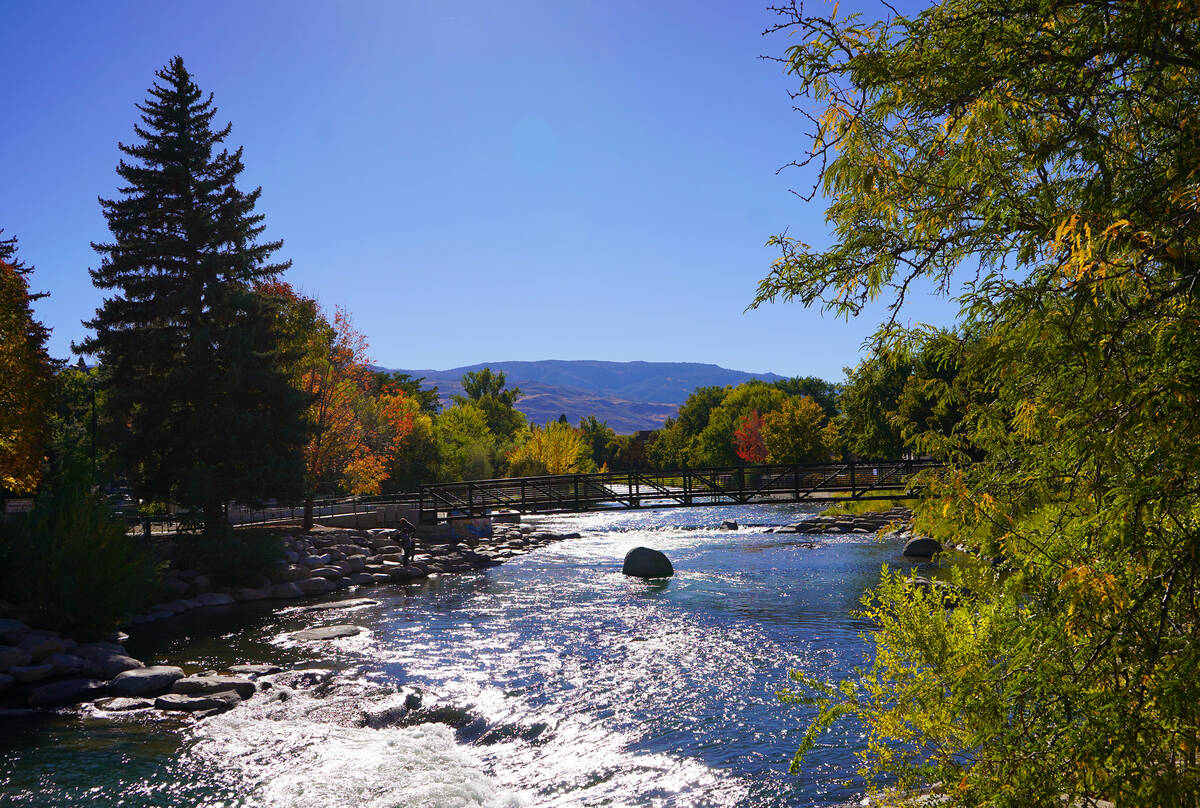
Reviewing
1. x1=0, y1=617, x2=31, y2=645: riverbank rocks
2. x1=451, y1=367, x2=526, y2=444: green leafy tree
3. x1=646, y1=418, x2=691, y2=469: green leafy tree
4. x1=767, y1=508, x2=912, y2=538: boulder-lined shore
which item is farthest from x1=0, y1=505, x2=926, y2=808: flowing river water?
x1=646, y1=418, x2=691, y2=469: green leafy tree

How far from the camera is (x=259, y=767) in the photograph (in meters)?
11.4

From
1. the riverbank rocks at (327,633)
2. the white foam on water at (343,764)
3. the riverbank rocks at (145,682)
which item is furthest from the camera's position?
the riverbank rocks at (327,633)

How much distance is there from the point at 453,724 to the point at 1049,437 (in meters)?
11.4

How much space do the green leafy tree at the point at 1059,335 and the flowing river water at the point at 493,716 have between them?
6629 millimetres

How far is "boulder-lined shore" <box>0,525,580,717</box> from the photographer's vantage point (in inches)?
577

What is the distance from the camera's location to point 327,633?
2025 cm

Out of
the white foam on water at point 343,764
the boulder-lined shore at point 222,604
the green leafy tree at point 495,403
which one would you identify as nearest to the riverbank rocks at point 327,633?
the boulder-lined shore at point 222,604

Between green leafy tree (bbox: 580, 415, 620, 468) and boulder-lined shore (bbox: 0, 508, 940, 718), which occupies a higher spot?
green leafy tree (bbox: 580, 415, 620, 468)

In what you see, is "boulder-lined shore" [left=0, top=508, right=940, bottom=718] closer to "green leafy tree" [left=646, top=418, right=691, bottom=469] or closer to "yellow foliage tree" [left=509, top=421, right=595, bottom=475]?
"yellow foliage tree" [left=509, top=421, right=595, bottom=475]

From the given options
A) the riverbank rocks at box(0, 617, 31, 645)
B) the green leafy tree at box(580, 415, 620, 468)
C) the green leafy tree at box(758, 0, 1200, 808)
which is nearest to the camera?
the green leafy tree at box(758, 0, 1200, 808)

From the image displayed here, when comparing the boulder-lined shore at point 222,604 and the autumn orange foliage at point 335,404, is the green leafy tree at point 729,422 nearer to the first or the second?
the boulder-lined shore at point 222,604

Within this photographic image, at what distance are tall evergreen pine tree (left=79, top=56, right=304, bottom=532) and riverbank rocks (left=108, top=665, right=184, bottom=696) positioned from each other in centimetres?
1196

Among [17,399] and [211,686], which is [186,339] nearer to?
[17,399]

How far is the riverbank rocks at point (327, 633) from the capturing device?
1992 cm
